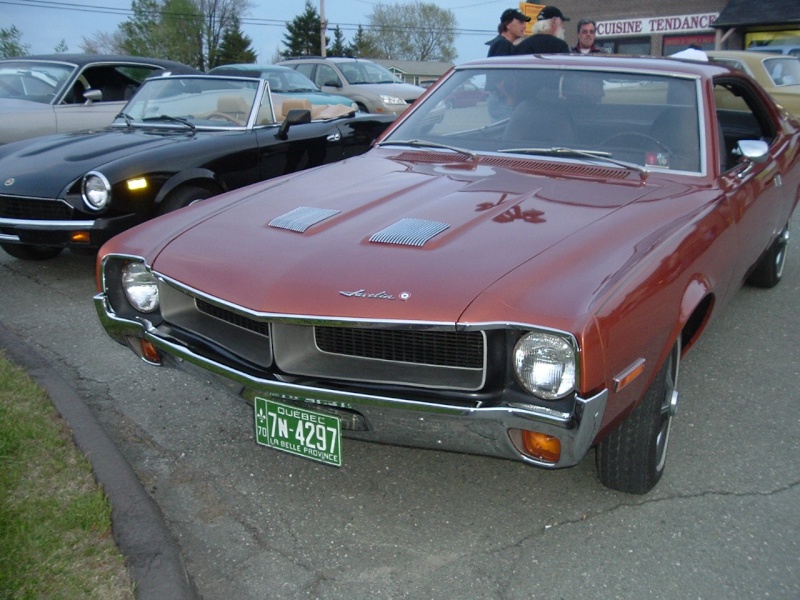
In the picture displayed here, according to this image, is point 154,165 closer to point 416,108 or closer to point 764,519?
point 416,108

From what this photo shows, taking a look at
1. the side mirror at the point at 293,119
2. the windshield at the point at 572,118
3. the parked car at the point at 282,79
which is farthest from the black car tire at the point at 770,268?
the parked car at the point at 282,79

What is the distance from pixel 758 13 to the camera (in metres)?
27.8

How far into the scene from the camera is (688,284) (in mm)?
2805

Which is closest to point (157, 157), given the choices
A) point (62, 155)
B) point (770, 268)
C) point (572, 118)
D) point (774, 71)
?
point (62, 155)

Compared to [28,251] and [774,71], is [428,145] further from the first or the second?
[774,71]

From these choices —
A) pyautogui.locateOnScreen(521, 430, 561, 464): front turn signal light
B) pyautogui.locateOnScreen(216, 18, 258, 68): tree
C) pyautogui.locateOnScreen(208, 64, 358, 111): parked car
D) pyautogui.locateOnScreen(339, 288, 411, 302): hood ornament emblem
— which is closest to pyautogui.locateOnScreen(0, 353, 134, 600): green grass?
pyautogui.locateOnScreen(339, 288, 411, 302): hood ornament emblem

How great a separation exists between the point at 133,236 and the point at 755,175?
283cm

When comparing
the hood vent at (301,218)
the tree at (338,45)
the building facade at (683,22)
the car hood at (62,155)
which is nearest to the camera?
the hood vent at (301,218)

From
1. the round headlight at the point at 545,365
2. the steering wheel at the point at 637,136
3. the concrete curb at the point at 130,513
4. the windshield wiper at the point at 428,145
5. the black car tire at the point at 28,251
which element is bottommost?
the black car tire at the point at 28,251

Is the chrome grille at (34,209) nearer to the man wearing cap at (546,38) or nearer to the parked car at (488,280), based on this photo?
the parked car at (488,280)

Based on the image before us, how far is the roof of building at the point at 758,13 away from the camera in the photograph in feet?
87.0

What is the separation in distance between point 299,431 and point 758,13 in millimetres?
30063

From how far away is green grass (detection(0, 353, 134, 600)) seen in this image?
2.32m

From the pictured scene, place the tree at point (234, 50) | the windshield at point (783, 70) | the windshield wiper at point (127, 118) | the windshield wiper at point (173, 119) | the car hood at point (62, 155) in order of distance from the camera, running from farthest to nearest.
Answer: the tree at point (234, 50) < the windshield at point (783, 70) < the windshield wiper at point (127, 118) < the windshield wiper at point (173, 119) < the car hood at point (62, 155)
